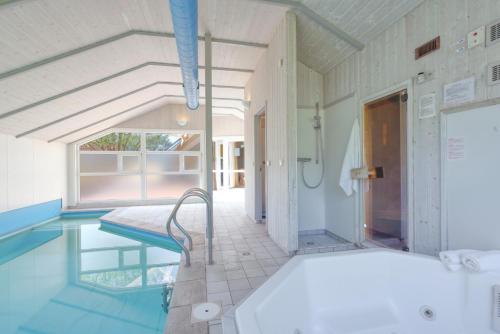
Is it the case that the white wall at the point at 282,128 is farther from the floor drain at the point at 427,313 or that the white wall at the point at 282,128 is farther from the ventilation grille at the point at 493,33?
the ventilation grille at the point at 493,33

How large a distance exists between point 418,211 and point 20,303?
3998 millimetres

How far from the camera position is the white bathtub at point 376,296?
58.7 inches

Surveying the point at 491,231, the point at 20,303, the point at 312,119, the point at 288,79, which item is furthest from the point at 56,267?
the point at 491,231

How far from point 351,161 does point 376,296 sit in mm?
1678

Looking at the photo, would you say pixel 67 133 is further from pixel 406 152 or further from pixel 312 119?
pixel 406 152

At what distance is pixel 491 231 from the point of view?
69.0 inches

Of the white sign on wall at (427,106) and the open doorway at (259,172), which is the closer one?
the white sign on wall at (427,106)

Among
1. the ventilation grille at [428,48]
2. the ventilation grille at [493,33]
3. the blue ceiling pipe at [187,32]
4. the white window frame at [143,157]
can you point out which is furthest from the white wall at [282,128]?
the white window frame at [143,157]

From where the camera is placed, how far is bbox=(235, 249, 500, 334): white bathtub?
4.89 feet

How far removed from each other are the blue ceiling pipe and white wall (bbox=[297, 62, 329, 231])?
1610 millimetres

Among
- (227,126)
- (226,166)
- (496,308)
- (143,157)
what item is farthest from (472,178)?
(226,166)

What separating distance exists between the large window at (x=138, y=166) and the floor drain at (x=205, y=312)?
226 inches

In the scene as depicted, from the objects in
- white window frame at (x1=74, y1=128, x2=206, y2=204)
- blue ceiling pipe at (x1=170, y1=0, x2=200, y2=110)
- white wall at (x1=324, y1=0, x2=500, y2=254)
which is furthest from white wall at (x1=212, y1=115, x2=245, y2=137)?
white wall at (x1=324, y1=0, x2=500, y2=254)

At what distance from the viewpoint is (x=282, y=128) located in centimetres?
305
